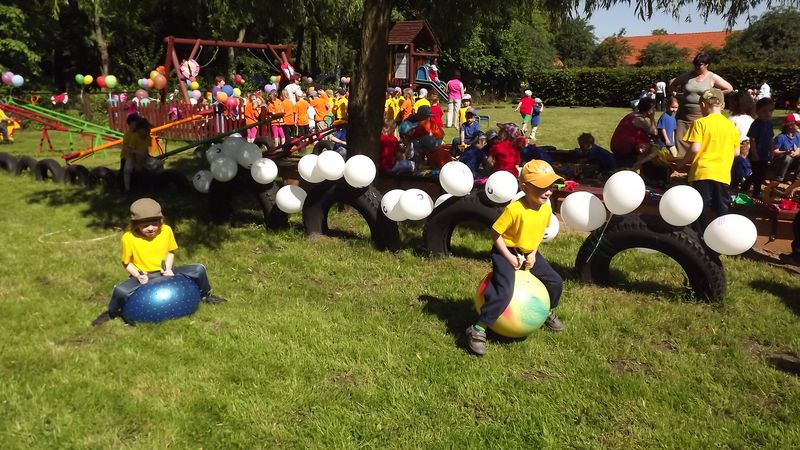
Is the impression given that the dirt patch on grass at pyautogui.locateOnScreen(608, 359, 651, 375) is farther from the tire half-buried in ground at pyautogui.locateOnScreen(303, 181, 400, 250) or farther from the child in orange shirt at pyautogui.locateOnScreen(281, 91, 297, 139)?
the child in orange shirt at pyautogui.locateOnScreen(281, 91, 297, 139)

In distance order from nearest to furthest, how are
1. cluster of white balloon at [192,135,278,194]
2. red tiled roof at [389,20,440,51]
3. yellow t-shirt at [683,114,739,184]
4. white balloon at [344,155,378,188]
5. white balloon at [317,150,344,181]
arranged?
yellow t-shirt at [683,114,739,184] → white balloon at [344,155,378,188] → white balloon at [317,150,344,181] → cluster of white balloon at [192,135,278,194] → red tiled roof at [389,20,440,51]

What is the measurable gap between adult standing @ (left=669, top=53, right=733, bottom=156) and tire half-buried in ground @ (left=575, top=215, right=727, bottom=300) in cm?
346

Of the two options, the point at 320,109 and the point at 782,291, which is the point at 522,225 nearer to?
the point at 782,291

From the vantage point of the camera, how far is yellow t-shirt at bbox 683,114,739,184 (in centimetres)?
591

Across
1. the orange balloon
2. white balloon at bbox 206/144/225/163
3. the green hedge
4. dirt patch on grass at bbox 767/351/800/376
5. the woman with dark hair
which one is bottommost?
dirt patch on grass at bbox 767/351/800/376

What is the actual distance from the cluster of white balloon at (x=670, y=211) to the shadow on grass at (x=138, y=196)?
4389 mm

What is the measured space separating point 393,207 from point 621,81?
36.8 metres

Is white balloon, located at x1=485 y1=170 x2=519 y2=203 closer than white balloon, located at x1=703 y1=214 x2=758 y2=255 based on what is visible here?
No

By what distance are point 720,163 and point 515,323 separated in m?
3.26

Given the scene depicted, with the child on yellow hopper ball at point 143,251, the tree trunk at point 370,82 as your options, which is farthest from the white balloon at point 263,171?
the child on yellow hopper ball at point 143,251

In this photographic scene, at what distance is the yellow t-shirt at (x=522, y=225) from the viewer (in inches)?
174

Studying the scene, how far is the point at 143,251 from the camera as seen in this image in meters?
4.94

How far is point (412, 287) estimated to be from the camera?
5.82 metres

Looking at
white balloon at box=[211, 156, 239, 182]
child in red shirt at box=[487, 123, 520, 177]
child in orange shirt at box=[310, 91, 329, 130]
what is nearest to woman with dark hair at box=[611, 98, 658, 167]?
child in red shirt at box=[487, 123, 520, 177]
